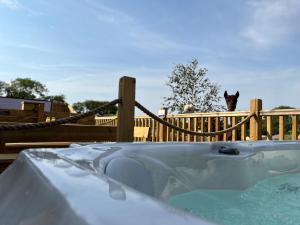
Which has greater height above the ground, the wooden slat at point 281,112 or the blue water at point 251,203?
the wooden slat at point 281,112

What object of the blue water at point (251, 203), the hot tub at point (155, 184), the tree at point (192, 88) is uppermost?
the tree at point (192, 88)

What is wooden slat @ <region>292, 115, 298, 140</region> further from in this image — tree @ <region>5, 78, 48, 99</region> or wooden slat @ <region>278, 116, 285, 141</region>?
tree @ <region>5, 78, 48, 99</region>

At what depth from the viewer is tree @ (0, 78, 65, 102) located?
38031 millimetres

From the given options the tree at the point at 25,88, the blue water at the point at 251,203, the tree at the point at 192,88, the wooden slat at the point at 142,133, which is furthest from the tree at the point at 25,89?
the blue water at the point at 251,203

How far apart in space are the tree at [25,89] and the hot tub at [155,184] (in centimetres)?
3726

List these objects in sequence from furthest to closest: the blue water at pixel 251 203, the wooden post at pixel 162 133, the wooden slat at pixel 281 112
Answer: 1. the wooden post at pixel 162 133
2. the wooden slat at pixel 281 112
3. the blue water at pixel 251 203

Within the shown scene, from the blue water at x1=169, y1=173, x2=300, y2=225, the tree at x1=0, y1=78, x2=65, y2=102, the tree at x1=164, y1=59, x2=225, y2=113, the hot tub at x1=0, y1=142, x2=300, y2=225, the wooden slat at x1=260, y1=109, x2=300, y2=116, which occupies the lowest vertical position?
the blue water at x1=169, y1=173, x2=300, y2=225

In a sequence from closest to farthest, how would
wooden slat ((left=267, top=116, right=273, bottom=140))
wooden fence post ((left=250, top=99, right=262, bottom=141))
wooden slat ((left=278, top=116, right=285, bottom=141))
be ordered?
1. wooden slat ((left=278, top=116, right=285, bottom=141))
2. wooden slat ((left=267, top=116, right=273, bottom=140))
3. wooden fence post ((left=250, top=99, right=262, bottom=141))

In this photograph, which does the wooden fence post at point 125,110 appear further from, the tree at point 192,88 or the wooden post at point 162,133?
the tree at point 192,88

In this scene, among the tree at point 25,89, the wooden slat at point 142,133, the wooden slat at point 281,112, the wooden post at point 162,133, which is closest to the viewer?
the wooden slat at point 281,112

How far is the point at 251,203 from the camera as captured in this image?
205 centimetres

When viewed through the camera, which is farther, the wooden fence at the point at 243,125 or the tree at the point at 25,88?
the tree at the point at 25,88

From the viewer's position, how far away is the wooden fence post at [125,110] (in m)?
3.10

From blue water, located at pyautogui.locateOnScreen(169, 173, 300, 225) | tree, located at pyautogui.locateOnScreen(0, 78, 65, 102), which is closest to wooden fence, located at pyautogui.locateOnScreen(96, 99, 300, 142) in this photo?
blue water, located at pyautogui.locateOnScreen(169, 173, 300, 225)
